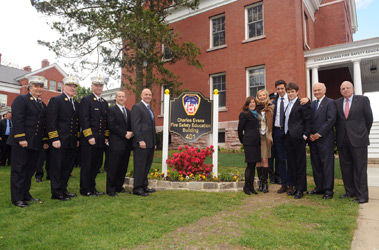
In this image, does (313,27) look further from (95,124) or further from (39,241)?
(39,241)

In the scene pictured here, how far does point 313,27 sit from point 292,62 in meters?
5.65

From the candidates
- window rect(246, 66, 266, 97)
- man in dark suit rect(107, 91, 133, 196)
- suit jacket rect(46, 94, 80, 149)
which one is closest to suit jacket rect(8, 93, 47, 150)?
suit jacket rect(46, 94, 80, 149)

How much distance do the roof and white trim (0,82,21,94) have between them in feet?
1.56

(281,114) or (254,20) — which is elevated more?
(254,20)

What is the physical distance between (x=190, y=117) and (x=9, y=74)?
119ft

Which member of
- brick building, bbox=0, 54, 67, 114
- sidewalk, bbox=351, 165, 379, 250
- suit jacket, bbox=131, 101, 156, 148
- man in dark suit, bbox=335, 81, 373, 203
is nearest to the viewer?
sidewalk, bbox=351, 165, 379, 250

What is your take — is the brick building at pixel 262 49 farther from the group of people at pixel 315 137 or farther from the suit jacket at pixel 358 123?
the suit jacket at pixel 358 123

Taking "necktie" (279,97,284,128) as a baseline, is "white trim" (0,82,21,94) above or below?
above

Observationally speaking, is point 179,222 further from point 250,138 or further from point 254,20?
point 254,20

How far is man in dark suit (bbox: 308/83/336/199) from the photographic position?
4828 mm

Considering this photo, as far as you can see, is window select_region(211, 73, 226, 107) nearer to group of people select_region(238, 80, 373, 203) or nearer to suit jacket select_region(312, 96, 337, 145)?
group of people select_region(238, 80, 373, 203)

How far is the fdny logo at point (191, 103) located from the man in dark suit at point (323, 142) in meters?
2.56

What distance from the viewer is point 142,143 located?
521 centimetres

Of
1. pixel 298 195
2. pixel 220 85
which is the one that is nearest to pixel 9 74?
pixel 220 85
